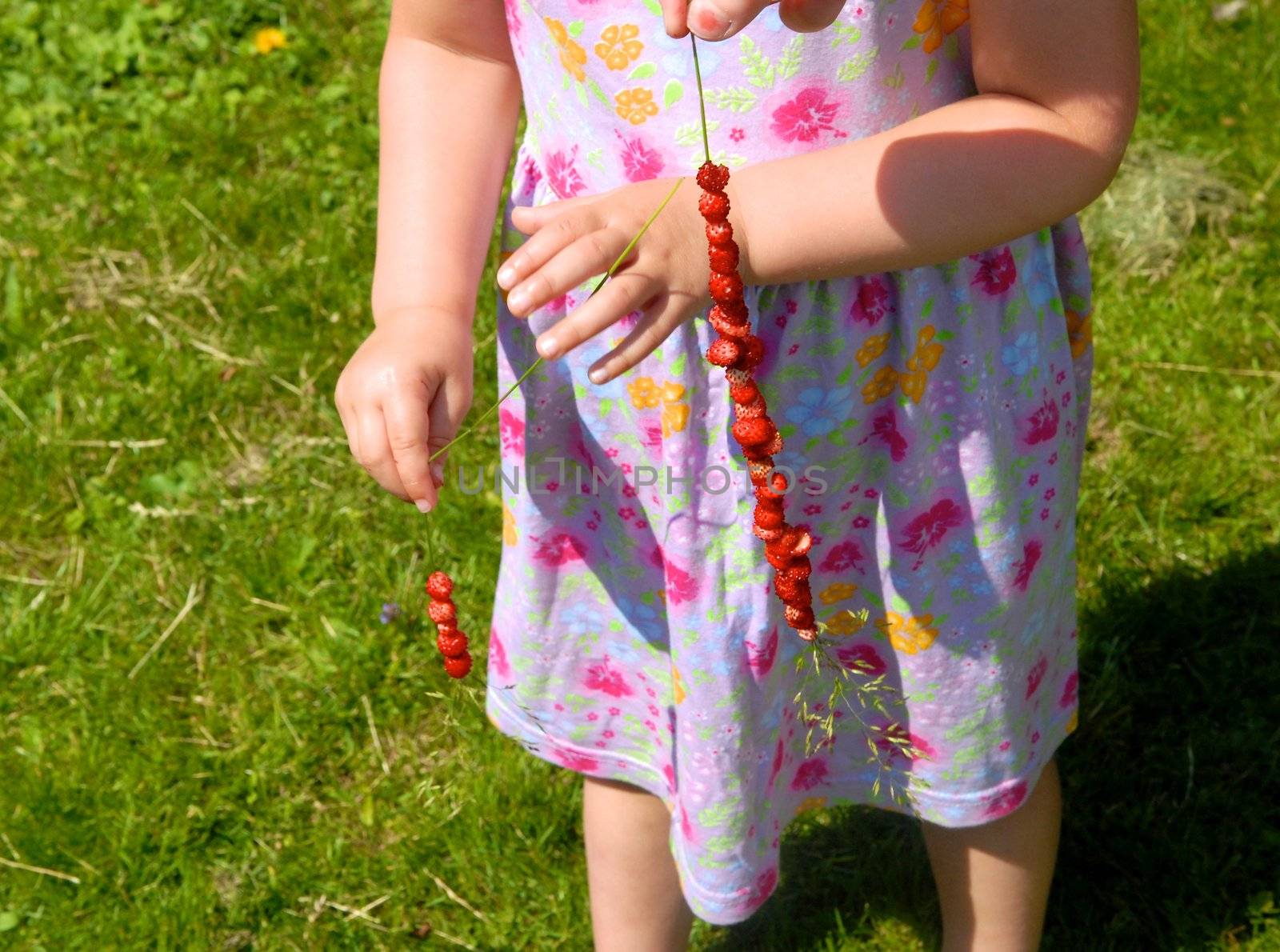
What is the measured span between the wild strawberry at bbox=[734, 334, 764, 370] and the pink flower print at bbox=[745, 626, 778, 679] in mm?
375

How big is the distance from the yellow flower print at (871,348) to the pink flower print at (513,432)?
36cm

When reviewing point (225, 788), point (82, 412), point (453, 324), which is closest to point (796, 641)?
point (453, 324)

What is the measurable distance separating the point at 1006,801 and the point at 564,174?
80 cm

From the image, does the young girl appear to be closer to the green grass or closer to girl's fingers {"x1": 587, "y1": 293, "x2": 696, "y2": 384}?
girl's fingers {"x1": 587, "y1": 293, "x2": 696, "y2": 384}

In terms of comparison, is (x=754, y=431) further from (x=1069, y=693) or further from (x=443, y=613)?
(x=1069, y=693)

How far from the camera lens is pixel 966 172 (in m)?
1.18

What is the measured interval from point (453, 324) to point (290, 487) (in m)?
1.25

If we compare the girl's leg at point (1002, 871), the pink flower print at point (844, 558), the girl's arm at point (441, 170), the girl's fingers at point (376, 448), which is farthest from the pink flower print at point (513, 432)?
the girl's leg at point (1002, 871)

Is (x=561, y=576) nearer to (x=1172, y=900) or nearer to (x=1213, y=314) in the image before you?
(x=1172, y=900)

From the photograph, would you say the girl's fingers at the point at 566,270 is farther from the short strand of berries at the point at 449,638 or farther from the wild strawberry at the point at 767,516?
the short strand of berries at the point at 449,638

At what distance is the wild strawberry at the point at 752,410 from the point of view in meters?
1.13

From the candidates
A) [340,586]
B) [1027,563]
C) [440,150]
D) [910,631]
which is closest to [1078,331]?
[1027,563]

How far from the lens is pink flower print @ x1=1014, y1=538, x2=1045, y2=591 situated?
4.71 feet

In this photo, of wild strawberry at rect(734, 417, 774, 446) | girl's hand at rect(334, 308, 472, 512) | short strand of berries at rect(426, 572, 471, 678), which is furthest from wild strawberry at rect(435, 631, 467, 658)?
wild strawberry at rect(734, 417, 774, 446)
